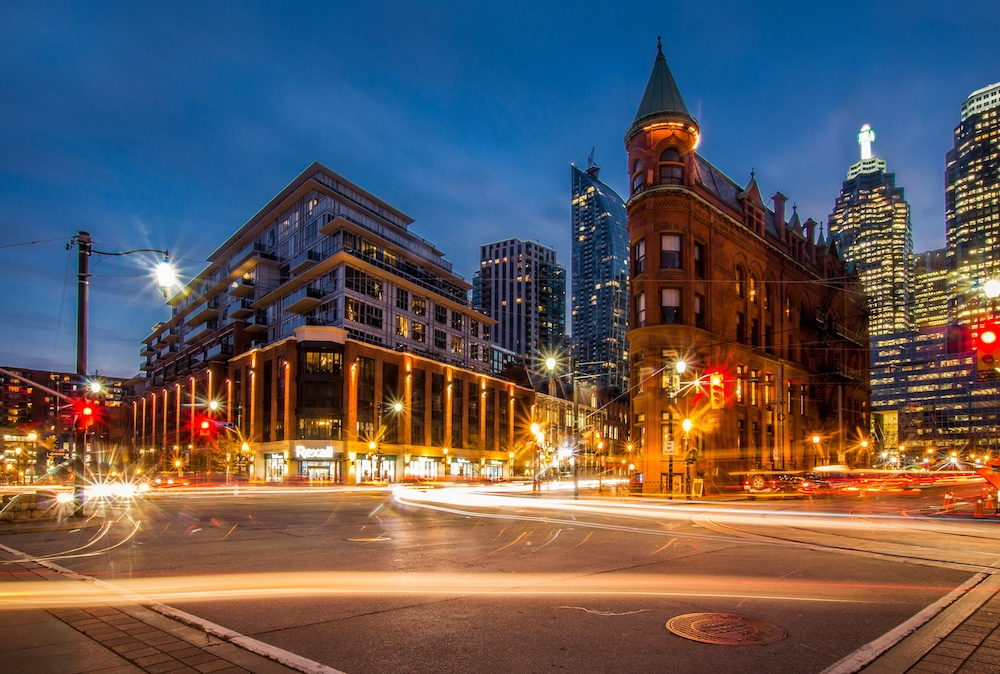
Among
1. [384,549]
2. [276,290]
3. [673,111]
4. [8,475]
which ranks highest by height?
[673,111]

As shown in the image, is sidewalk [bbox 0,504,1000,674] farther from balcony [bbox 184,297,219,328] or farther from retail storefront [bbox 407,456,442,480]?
balcony [bbox 184,297,219,328]

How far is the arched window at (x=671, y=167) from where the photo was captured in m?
43.2

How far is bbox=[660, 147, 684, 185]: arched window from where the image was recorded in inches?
1700

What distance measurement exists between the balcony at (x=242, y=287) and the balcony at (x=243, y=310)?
43.2 inches

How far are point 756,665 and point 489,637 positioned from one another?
2.73m

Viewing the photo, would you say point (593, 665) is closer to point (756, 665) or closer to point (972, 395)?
point (756, 665)

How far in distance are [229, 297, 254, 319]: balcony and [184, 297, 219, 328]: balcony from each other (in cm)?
1089

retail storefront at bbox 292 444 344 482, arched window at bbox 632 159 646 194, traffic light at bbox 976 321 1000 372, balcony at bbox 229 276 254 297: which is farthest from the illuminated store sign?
traffic light at bbox 976 321 1000 372

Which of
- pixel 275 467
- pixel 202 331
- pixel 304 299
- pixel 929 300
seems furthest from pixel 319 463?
pixel 929 300

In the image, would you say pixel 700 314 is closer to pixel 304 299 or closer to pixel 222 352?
pixel 304 299

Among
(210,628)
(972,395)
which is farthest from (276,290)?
(972,395)

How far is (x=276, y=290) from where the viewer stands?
269 feet

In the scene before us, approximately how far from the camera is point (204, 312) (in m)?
104

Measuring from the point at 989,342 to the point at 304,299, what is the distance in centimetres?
7088
